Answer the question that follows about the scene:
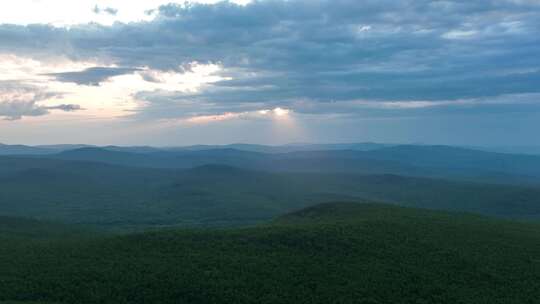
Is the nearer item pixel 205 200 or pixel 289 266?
pixel 289 266

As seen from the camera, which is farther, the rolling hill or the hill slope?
the rolling hill

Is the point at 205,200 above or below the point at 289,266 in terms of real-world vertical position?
below

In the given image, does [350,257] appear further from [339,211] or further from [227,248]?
[339,211]

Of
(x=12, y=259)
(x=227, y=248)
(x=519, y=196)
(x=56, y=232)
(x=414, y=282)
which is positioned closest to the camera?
(x=414, y=282)

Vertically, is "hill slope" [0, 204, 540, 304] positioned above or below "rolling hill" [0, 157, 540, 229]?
above

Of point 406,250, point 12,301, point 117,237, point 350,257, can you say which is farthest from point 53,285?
point 406,250

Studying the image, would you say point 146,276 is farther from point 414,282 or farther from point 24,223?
point 24,223

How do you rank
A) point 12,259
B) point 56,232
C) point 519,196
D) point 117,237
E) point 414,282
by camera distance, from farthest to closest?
point 519,196
point 56,232
point 117,237
point 12,259
point 414,282

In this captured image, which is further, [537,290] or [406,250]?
[406,250]
